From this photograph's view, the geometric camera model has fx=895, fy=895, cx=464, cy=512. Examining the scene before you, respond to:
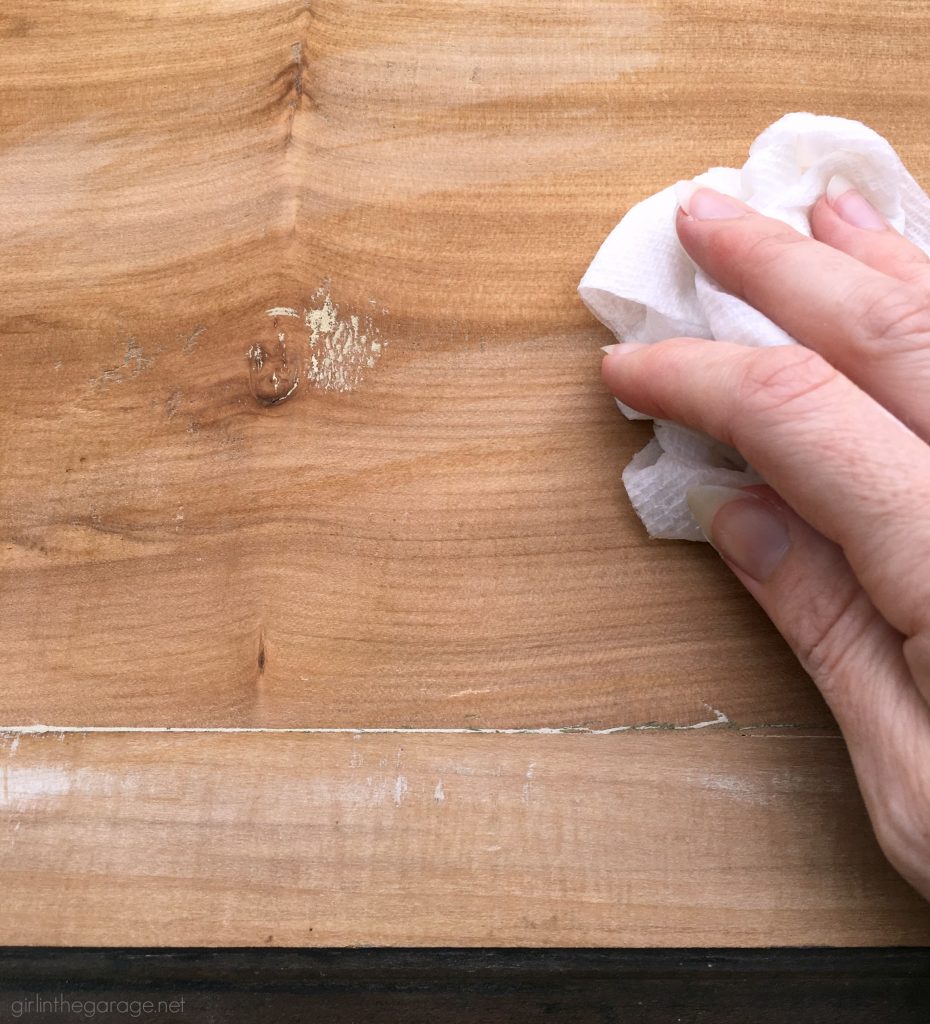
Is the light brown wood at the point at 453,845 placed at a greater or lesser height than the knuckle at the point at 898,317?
lesser

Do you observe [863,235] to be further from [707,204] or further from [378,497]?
[378,497]

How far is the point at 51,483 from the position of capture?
1.77ft

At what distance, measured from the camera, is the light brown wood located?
18.4 inches

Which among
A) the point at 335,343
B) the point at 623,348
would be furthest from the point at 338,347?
the point at 623,348

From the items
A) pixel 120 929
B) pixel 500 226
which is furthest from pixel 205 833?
pixel 500 226

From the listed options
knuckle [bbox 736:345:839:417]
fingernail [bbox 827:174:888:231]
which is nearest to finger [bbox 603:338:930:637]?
knuckle [bbox 736:345:839:417]

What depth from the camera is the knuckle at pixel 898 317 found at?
17.8 inches

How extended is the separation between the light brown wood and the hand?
0.05 metres

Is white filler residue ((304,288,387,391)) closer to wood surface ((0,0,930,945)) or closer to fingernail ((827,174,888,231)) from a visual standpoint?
wood surface ((0,0,930,945))

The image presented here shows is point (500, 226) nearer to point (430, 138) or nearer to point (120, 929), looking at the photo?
point (430, 138)

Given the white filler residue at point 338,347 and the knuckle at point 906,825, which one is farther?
the white filler residue at point 338,347

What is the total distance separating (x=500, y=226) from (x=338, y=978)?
1.50 ft

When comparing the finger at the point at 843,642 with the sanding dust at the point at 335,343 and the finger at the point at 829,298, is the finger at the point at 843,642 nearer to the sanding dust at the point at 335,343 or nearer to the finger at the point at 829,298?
the finger at the point at 829,298

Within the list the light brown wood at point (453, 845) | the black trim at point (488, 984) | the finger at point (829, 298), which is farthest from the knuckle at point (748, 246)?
the black trim at point (488, 984)
